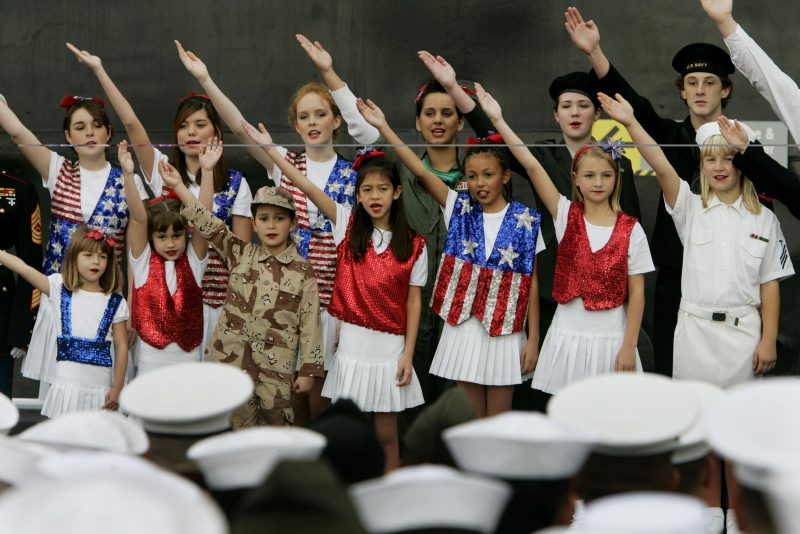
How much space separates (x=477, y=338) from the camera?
4.41m

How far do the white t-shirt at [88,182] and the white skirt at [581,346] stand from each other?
171 centimetres

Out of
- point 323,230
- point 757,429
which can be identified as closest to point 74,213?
point 323,230

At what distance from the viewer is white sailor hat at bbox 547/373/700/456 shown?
2.40m

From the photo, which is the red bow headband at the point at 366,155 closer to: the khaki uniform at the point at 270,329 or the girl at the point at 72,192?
the khaki uniform at the point at 270,329

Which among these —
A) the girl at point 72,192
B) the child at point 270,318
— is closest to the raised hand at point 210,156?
the child at point 270,318

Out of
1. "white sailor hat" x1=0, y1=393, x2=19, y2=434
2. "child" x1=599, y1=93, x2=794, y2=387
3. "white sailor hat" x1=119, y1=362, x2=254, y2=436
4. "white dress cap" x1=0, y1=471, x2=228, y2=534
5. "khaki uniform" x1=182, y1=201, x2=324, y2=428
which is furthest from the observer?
"khaki uniform" x1=182, y1=201, x2=324, y2=428

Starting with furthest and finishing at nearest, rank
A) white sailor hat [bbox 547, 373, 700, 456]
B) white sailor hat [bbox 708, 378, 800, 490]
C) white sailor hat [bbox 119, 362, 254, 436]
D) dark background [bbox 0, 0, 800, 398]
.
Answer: dark background [bbox 0, 0, 800, 398], white sailor hat [bbox 119, 362, 254, 436], white sailor hat [bbox 547, 373, 700, 456], white sailor hat [bbox 708, 378, 800, 490]

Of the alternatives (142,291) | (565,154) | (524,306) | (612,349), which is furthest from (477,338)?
(142,291)

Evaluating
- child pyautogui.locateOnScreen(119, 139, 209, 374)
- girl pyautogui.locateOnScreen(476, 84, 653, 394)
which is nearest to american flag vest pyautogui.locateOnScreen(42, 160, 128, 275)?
child pyautogui.locateOnScreen(119, 139, 209, 374)

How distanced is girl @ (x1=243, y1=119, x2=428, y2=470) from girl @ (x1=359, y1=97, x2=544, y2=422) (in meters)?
0.11

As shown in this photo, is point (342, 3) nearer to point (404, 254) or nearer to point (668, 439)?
point (404, 254)

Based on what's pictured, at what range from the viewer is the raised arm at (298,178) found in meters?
4.45

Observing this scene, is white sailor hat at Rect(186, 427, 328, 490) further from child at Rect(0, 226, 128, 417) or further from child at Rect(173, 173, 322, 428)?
child at Rect(0, 226, 128, 417)

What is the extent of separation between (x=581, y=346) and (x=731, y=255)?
23.9 inches
